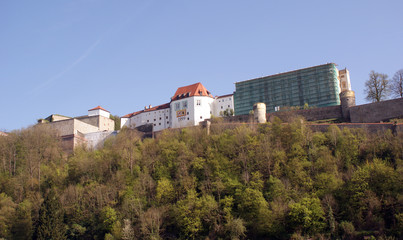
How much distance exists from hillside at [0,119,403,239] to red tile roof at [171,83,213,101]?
2080 cm

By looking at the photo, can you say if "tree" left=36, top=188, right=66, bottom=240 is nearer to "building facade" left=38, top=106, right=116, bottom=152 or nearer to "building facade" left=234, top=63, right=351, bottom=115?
"building facade" left=38, top=106, right=116, bottom=152

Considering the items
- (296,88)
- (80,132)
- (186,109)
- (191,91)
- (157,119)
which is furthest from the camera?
(296,88)

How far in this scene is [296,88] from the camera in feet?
268

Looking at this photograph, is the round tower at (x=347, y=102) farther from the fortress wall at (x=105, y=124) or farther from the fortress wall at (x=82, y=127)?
the fortress wall at (x=105, y=124)

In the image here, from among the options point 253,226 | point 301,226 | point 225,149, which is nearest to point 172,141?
point 225,149

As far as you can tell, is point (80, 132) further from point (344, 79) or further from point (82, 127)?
point (344, 79)

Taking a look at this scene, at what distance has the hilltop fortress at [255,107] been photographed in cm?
5059

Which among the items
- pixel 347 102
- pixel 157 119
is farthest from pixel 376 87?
pixel 157 119

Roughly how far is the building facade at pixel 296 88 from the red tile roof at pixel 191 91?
14444mm

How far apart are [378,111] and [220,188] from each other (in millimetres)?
21425

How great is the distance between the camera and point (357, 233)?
30984mm

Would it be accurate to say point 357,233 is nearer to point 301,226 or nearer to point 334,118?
point 301,226

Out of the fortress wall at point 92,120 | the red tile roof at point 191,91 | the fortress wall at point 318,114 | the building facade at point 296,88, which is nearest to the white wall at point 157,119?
the red tile roof at point 191,91

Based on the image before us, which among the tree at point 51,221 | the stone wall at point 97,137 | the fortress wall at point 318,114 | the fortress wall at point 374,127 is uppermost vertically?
the fortress wall at point 318,114
